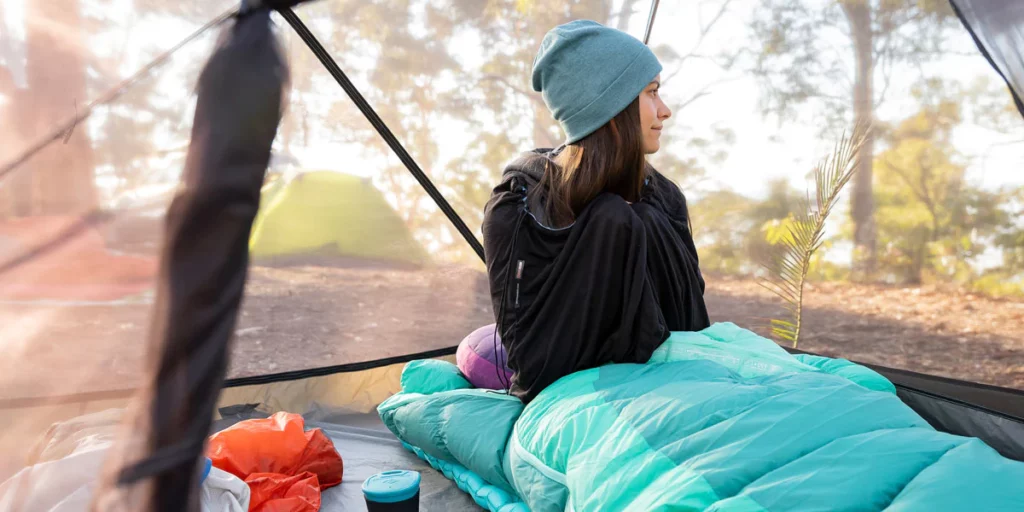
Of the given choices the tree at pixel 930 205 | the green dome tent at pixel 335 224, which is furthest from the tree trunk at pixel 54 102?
the tree at pixel 930 205

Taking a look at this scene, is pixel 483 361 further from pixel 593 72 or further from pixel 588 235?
pixel 593 72

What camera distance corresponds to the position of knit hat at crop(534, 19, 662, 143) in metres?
1.50

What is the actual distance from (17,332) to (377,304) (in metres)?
1.79

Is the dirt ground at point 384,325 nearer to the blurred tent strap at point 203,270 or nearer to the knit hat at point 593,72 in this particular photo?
the blurred tent strap at point 203,270

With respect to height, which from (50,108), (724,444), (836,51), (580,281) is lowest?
(724,444)

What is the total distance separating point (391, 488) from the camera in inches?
46.9

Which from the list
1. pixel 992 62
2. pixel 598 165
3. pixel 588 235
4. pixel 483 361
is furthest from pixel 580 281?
pixel 992 62

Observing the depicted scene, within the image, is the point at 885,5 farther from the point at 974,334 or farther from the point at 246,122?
the point at 246,122

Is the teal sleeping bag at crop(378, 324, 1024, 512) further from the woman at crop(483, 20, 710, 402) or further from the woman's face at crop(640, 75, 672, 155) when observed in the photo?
the woman's face at crop(640, 75, 672, 155)

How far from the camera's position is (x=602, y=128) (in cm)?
154

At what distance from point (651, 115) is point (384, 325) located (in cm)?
135

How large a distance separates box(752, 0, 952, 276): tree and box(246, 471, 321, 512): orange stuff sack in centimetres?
304

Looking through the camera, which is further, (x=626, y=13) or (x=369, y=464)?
(x=626, y=13)

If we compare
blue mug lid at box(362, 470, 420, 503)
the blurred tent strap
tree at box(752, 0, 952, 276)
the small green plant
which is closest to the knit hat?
blue mug lid at box(362, 470, 420, 503)
